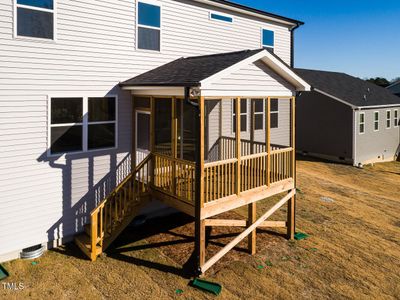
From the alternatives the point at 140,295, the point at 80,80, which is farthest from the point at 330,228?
the point at 80,80

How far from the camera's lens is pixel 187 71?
349 inches

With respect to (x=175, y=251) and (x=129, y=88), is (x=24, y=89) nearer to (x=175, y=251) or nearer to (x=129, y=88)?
(x=129, y=88)

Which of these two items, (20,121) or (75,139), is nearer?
(20,121)

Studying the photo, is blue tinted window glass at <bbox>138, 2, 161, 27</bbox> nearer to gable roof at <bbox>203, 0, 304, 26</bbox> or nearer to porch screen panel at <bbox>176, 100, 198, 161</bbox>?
gable roof at <bbox>203, 0, 304, 26</bbox>

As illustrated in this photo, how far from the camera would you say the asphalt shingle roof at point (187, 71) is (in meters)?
7.89

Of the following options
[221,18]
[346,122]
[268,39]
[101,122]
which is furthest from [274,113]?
[346,122]

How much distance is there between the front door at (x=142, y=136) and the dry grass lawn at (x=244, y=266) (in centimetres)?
233

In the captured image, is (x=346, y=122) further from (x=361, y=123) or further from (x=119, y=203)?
(x=119, y=203)

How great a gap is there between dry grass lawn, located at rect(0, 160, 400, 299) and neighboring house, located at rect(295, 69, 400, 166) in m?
11.1

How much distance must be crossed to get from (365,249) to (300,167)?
11.5m

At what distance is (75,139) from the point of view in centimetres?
924

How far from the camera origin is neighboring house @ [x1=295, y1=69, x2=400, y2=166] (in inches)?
874

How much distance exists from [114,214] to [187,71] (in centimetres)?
438

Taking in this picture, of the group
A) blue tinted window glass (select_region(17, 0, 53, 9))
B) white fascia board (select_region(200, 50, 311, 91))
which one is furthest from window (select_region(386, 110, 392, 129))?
blue tinted window glass (select_region(17, 0, 53, 9))
